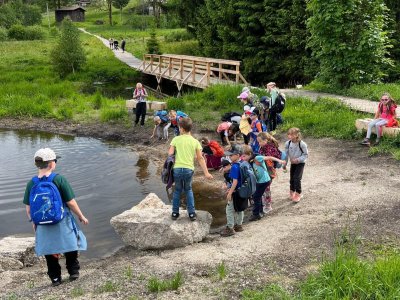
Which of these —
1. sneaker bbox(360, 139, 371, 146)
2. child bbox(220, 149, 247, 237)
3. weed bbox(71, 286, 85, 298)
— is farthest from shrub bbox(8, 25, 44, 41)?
weed bbox(71, 286, 85, 298)

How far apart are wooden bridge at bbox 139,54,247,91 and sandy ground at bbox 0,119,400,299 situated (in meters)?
11.9

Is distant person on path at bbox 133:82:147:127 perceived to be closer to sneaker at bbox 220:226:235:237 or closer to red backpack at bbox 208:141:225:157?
red backpack at bbox 208:141:225:157

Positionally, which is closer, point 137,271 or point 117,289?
point 117,289

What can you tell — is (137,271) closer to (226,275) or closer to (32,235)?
(226,275)

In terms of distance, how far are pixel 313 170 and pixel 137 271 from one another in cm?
637

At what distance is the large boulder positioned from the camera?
289 inches

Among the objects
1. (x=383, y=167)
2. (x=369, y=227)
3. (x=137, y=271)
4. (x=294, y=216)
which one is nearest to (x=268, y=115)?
(x=383, y=167)

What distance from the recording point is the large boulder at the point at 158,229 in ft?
24.1

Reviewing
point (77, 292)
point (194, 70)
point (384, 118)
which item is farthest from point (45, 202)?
point (194, 70)

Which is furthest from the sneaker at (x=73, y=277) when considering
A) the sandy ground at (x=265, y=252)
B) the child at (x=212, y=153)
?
the child at (x=212, y=153)

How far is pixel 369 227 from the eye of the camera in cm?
717

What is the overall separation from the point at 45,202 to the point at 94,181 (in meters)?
6.69

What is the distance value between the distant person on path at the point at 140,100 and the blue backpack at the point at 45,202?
447 inches

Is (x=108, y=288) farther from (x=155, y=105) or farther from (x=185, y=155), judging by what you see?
(x=155, y=105)
